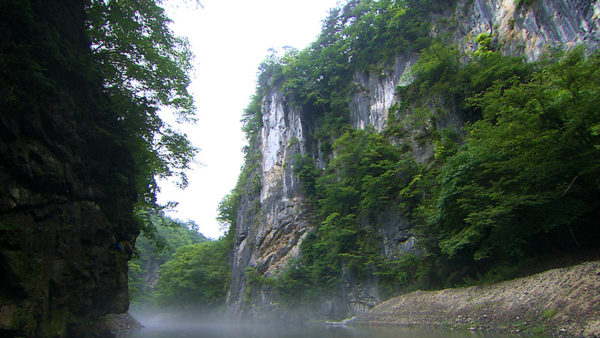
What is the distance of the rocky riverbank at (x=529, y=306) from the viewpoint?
573 centimetres

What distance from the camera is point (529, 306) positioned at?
22.6ft

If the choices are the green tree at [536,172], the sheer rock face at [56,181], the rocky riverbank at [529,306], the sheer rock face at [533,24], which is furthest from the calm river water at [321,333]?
the sheer rock face at [533,24]

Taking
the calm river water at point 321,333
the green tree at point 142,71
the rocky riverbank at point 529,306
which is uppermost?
the green tree at point 142,71

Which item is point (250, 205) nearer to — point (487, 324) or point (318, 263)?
point (318, 263)

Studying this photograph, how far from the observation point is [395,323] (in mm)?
→ 11234

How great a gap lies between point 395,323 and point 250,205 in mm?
22046

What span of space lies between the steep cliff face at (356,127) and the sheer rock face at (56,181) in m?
12.7

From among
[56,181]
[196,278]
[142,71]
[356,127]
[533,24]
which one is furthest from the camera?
[196,278]

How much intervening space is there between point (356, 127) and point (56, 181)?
19.9 meters

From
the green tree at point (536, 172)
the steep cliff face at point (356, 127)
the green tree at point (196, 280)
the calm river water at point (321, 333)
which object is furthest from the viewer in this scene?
the green tree at point (196, 280)

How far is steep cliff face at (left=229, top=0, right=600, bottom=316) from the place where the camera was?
520 inches

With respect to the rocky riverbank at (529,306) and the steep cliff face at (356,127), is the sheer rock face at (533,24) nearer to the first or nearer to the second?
the steep cliff face at (356,127)

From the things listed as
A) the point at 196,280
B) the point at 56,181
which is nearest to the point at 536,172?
the point at 56,181

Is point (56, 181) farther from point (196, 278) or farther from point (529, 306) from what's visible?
point (196, 278)
